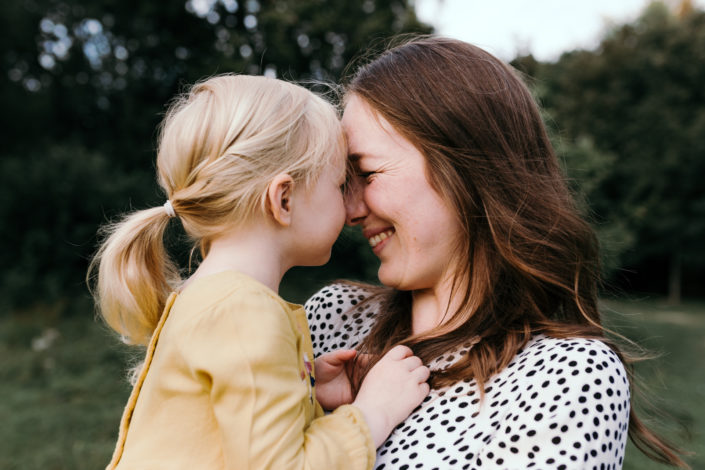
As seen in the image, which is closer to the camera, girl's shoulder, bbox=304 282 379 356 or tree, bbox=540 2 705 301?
girl's shoulder, bbox=304 282 379 356

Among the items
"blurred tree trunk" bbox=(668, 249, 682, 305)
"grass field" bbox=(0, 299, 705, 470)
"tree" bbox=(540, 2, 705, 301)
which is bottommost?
"blurred tree trunk" bbox=(668, 249, 682, 305)

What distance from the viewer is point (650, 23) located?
60.1ft

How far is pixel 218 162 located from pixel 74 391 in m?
6.58

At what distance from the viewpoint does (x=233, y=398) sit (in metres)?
1.33

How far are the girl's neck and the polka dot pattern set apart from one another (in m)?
0.56

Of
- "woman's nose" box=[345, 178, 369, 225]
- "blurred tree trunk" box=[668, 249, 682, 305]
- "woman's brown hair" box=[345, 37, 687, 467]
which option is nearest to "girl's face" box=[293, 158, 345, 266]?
"woman's nose" box=[345, 178, 369, 225]

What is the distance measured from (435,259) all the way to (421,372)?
1.25 feet

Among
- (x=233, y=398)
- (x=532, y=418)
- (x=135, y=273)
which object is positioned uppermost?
(x=135, y=273)

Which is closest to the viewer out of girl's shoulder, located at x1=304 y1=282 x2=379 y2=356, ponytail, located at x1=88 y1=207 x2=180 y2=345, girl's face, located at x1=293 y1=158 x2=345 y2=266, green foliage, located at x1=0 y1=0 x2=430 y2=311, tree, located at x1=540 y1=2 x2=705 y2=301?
girl's face, located at x1=293 y1=158 x2=345 y2=266

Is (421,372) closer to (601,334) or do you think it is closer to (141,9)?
(601,334)

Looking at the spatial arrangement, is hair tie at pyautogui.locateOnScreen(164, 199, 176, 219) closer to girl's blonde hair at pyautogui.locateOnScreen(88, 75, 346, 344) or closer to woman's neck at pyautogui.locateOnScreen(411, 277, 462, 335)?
girl's blonde hair at pyautogui.locateOnScreen(88, 75, 346, 344)

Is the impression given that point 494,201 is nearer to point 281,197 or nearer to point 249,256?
point 281,197

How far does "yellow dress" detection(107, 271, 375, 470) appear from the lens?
132 centimetres

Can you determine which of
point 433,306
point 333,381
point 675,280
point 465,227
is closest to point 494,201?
point 465,227
